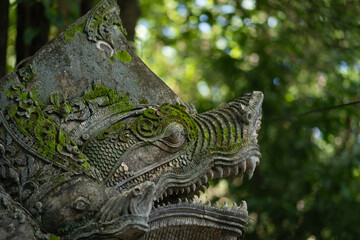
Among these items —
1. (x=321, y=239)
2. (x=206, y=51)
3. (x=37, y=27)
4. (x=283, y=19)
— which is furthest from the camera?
(x=206, y=51)

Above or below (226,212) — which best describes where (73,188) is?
above

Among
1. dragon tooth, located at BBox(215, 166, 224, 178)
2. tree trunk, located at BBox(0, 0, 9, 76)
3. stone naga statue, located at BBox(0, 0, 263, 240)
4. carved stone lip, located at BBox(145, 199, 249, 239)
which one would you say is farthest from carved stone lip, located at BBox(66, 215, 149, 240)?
tree trunk, located at BBox(0, 0, 9, 76)

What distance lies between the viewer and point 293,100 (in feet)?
36.1

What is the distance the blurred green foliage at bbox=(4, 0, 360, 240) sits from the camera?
9906 millimetres

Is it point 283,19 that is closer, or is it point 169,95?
A: point 169,95

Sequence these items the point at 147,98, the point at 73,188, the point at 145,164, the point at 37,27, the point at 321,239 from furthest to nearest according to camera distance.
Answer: the point at 321,239 → the point at 37,27 → the point at 147,98 → the point at 145,164 → the point at 73,188

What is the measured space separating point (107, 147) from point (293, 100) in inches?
287

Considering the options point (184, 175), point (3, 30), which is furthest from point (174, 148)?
point (3, 30)

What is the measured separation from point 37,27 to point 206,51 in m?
7.76

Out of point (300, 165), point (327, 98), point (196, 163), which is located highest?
point (196, 163)

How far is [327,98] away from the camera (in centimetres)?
1064

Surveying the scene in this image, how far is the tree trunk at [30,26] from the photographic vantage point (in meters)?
6.57

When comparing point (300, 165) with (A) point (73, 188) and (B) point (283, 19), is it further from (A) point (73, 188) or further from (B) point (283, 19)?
(A) point (73, 188)

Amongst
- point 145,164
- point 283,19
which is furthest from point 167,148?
point 283,19
